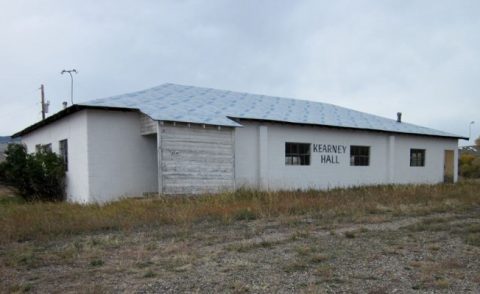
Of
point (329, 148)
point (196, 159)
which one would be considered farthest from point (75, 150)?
point (329, 148)

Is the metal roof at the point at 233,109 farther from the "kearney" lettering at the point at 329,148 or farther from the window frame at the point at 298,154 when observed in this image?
the window frame at the point at 298,154

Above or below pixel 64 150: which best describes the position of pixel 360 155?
below

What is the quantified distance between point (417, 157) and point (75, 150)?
707 inches

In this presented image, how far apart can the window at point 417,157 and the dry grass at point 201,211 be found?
868 centimetres

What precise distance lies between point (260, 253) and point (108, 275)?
2.37 meters

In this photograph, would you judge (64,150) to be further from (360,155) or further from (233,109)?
(360,155)

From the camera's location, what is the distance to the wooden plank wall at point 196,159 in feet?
45.1

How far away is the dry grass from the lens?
30.0 ft

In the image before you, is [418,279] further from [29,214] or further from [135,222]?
[29,214]

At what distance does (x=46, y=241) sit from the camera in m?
7.96

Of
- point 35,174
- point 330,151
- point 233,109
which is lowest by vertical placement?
point 35,174

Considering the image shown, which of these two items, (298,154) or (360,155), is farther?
(360,155)

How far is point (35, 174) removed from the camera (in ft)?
49.9

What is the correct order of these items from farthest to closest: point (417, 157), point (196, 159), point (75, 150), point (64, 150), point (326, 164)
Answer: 1. point (417, 157)
2. point (326, 164)
3. point (64, 150)
4. point (75, 150)
5. point (196, 159)
